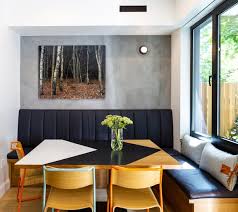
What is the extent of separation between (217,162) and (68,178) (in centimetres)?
148

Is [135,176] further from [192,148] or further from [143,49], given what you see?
[143,49]

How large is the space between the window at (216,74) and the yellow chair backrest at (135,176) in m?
1.24

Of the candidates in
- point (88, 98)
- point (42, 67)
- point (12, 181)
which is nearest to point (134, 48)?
point (88, 98)

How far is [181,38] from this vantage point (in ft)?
12.0

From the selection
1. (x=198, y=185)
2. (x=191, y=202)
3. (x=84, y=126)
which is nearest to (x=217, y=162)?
(x=198, y=185)

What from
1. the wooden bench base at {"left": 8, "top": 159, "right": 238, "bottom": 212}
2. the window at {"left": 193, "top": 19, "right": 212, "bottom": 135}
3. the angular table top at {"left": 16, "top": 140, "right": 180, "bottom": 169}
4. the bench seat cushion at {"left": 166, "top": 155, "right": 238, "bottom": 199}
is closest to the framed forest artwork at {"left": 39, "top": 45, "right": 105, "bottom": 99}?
the angular table top at {"left": 16, "top": 140, "right": 180, "bottom": 169}

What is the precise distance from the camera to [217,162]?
2451 mm

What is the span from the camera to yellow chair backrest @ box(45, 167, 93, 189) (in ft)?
6.10

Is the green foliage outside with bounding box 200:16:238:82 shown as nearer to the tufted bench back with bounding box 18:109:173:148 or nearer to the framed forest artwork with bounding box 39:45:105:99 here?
the tufted bench back with bounding box 18:109:173:148

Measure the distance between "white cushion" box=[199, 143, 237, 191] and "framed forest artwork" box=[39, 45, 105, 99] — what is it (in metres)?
1.95

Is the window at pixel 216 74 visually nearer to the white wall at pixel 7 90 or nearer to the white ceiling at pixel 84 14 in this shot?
the white ceiling at pixel 84 14

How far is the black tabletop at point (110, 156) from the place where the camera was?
210 centimetres

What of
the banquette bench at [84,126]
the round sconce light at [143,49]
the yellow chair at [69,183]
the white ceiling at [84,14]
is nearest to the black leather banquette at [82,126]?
the banquette bench at [84,126]

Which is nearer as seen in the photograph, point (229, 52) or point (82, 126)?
point (229, 52)
